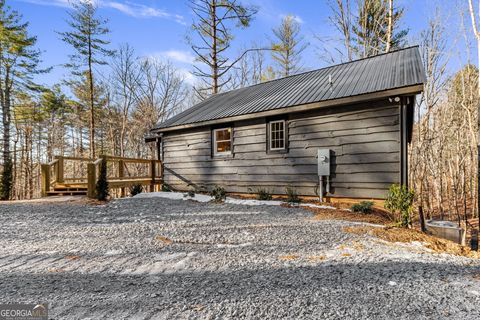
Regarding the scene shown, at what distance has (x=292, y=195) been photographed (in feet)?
23.7

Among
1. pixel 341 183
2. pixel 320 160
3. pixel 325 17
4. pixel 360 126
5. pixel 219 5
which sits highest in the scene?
pixel 219 5

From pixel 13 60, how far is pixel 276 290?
20.2 m

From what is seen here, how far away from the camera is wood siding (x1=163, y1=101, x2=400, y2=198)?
604 cm

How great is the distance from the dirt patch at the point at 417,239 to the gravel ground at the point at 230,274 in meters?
0.28

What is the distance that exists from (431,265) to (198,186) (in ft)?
25.8

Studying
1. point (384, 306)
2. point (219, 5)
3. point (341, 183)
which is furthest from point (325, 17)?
point (384, 306)

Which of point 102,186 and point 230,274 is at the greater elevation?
point 102,186

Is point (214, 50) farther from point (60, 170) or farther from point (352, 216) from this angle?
point (352, 216)

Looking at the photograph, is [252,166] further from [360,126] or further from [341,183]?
[360,126]

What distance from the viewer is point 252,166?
27.1 feet

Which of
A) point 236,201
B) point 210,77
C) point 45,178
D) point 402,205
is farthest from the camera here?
point 210,77

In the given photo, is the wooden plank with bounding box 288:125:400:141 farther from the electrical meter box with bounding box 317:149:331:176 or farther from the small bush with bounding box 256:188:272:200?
the small bush with bounding box 256:188:272:200

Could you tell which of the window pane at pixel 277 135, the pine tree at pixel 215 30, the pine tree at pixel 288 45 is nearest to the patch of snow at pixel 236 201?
the window pane at pixel 277 135

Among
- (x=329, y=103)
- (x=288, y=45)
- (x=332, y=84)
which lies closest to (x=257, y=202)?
(x=329, y=103)
